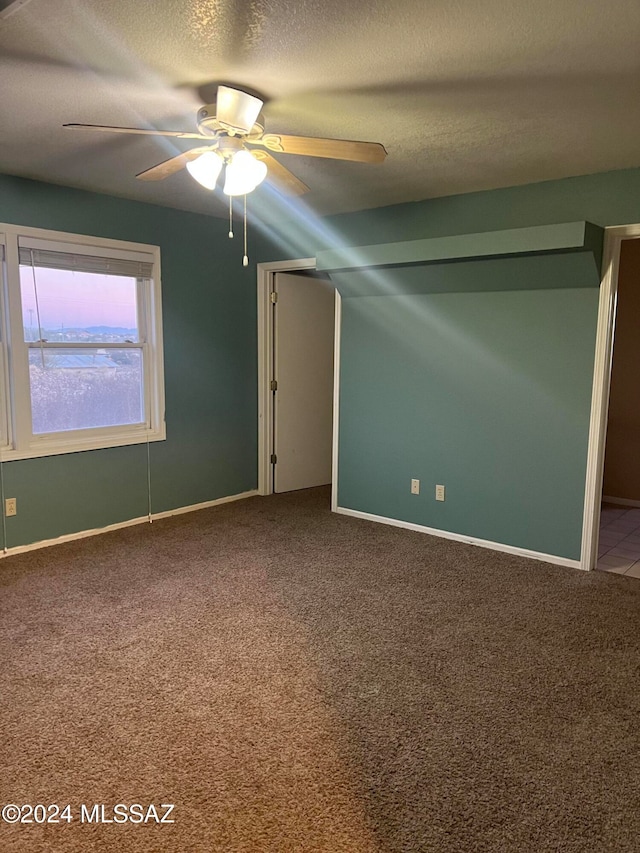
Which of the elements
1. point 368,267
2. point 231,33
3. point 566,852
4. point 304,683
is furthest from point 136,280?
point 566,852

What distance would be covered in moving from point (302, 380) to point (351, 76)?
3.41 metres

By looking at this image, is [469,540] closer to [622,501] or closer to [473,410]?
[473,410]

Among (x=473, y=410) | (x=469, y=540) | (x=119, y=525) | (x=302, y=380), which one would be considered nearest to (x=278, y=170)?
(x=473, y=410)

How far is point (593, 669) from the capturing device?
258cm

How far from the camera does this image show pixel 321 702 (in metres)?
2.33

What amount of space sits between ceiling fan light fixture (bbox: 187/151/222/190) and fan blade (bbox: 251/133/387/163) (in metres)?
0.18

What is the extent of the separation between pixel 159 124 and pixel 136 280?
69.4 inches

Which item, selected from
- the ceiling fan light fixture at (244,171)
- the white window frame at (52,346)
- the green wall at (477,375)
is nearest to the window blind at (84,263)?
the white window frame at (52,346)

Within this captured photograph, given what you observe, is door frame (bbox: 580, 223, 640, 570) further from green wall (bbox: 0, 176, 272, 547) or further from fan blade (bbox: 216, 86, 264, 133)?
green wall (bbox: 0, 176, 272, 547)

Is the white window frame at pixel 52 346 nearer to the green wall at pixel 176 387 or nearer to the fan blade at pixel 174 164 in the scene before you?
the green wall at pixel 176 387

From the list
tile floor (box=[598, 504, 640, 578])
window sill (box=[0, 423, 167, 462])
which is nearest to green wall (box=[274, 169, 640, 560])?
tile floor (box=[598, 504, 640, 578])

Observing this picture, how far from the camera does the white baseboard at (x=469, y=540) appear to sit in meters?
3.78

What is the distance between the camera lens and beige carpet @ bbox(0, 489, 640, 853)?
175 centimetres

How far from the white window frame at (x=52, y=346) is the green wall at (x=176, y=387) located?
0.06m
